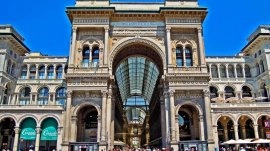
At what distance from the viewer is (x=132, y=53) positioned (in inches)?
1797

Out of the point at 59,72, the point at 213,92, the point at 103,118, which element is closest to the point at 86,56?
the point at 103,118

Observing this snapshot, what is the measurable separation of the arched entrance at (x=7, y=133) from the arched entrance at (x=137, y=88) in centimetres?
1861

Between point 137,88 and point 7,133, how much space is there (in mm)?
39478

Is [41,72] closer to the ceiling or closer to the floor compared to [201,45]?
closer to the ceiling

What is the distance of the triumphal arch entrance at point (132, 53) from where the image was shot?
36438 millimetres

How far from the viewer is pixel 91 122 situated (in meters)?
42.2

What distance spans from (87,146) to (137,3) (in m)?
23.3

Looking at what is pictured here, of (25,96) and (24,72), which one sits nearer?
(25,96)

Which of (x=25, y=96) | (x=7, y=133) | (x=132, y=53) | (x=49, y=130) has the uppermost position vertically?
(x=132, y=53)

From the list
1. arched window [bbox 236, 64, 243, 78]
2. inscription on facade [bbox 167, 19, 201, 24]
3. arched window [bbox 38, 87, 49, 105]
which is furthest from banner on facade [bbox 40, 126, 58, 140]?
arched window [bbox 236, 64, 243, 78]

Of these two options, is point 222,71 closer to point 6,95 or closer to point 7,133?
point 7,133

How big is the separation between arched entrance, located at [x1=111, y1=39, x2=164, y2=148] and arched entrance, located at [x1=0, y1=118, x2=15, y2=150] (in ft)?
61.1

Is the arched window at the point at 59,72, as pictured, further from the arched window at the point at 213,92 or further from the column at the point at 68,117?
the arched window at the point at 213,92

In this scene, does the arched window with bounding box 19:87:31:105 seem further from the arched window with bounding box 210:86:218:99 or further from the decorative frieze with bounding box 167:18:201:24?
the arched window with bounding box 210:86:218:99
